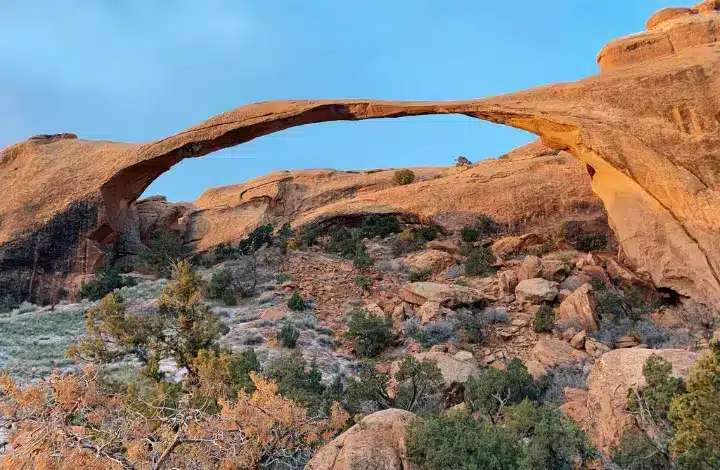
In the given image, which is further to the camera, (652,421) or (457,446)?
(652,421)

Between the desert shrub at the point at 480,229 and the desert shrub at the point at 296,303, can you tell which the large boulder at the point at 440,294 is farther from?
the desert shrub at the point at 480,229

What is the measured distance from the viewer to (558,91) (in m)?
13.9

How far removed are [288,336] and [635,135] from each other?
9.06 metres

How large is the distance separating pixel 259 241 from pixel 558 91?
37.5 feet

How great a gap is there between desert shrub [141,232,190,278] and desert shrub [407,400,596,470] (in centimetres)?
1470

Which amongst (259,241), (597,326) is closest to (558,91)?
(597,326)

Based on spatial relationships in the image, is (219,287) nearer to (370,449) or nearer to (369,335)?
(369,335)

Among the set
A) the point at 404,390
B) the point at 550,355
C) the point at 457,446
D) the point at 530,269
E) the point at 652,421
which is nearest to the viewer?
the point at 457,446

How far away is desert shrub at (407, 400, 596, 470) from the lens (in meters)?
5.14

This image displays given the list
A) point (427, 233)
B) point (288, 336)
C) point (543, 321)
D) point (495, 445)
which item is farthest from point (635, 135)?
point (495, 445)

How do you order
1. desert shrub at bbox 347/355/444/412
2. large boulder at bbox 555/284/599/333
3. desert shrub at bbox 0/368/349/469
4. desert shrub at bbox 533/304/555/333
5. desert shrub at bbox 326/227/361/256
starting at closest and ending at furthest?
desert shrub at bbox 0/368/349/469 < desert shrub at bbox 347/355/444/412 < desert shrub at bbox 533/304/555/333 < large boulder at bbox 555/284/599/333 < desert shrub at bbox 326/227/361/256

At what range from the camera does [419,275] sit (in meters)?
15.8

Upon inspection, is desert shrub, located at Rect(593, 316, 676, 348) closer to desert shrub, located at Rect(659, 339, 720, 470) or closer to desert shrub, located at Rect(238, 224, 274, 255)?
desert shrub, located at Rect(659, 339, 720, 470)

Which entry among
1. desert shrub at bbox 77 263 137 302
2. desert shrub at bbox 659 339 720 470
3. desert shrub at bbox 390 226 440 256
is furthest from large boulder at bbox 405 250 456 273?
desert shrub at bbox 659 339 720 470
